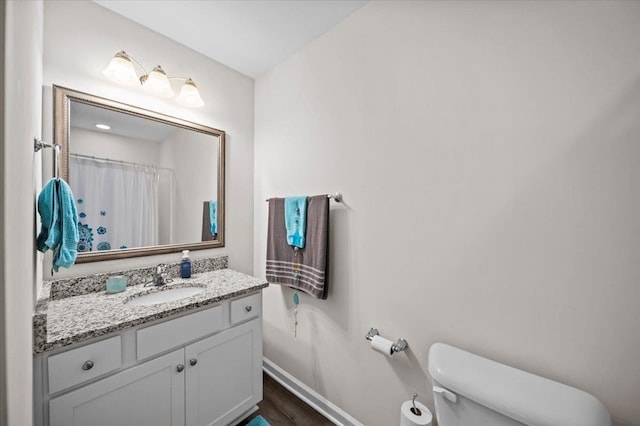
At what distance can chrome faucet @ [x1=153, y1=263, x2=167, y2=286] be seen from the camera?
148 cm

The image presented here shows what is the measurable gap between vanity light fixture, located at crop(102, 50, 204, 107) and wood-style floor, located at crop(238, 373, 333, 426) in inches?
82.8

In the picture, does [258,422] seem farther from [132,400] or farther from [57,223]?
[57,223]

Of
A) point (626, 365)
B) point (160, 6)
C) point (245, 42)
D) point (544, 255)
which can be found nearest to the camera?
point (626, 365)

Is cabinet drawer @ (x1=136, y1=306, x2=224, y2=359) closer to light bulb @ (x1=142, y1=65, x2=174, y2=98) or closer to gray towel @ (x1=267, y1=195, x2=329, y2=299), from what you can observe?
gray towel @ (x1=267, y1=195, x2=329, y2=299)

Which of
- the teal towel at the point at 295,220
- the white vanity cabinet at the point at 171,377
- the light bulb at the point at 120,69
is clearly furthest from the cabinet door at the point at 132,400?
the light bulb at the point at 120,69

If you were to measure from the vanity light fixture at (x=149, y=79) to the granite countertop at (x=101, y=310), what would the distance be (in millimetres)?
1158

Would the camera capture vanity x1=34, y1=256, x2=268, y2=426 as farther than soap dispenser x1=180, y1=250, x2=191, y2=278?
No

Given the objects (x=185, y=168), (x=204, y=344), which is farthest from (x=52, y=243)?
(x=185, y=168)

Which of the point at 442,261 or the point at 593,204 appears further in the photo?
the point at 442,261

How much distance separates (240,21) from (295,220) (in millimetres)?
1281

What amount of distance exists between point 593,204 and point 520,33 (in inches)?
26.9

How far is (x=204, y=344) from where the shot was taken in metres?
1.28

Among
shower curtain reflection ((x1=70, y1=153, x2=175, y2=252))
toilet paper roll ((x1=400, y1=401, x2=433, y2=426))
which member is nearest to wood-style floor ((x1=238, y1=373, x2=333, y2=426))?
toilet paper roll ((x1=400, y1=401, x2=433, y2=426))

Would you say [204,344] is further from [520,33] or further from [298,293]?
[520,33]
